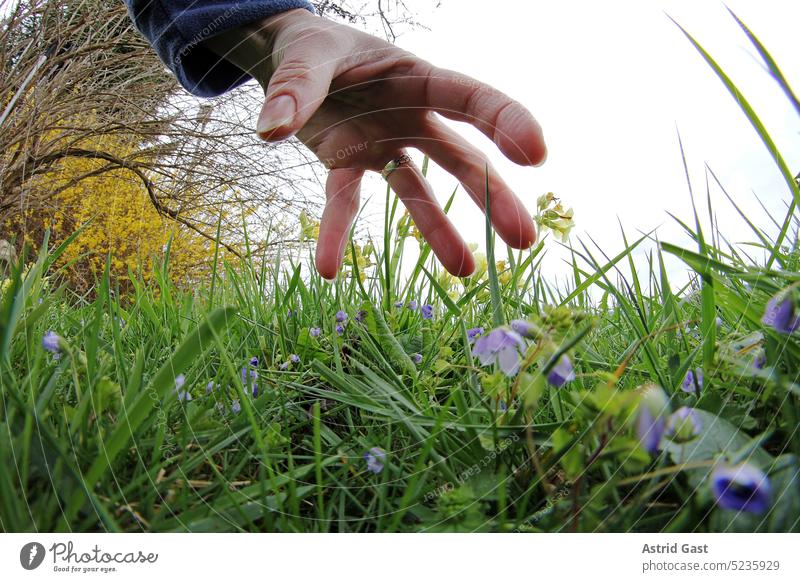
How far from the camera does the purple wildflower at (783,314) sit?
246mm

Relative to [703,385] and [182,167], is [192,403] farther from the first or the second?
[182,167]

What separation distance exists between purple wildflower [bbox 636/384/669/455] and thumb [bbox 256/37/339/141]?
382 mm

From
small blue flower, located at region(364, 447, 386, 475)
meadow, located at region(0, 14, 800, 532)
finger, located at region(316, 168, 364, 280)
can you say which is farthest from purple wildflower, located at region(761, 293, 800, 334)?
finger, located at region(316, 168, 364, 280)

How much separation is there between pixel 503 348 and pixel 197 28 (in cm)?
65

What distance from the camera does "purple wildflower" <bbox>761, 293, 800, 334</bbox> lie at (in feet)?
0.81

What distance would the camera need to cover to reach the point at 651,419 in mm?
210

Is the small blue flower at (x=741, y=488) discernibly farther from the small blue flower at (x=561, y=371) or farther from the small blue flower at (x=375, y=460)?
the small blue flower at (x=375, y=460)

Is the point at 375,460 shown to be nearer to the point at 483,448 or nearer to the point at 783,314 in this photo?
the point at 483,448

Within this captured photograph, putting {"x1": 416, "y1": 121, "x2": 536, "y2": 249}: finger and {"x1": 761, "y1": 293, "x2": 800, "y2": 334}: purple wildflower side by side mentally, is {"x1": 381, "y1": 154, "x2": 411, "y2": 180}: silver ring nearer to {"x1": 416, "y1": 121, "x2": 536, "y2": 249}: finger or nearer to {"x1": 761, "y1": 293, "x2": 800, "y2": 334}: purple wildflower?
{"x1": 416, "y1": 121, "x2": 536, "y2": 249}: finger

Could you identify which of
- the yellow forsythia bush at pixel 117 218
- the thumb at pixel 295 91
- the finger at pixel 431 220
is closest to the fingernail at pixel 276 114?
the thumb at pixel 295 91

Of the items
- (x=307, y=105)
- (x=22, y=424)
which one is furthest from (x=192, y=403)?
(x=307, y=105)

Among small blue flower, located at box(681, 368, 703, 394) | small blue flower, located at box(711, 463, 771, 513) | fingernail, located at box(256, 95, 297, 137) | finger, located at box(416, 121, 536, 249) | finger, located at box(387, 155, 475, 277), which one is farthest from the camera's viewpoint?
finger, located at box(387, 155, 475, 277)
